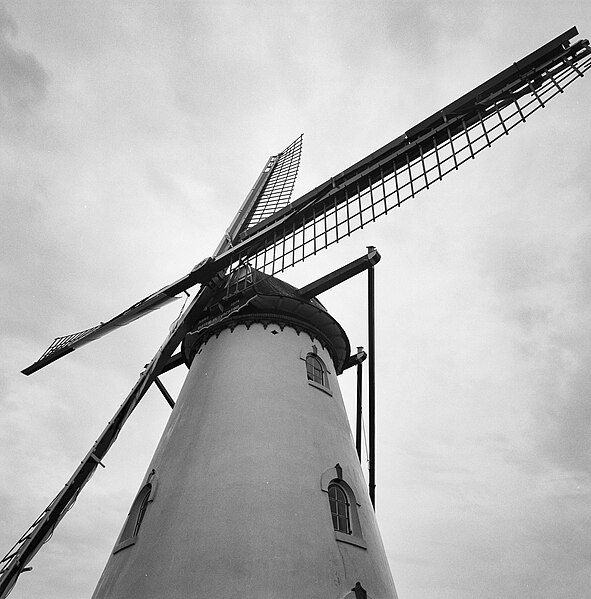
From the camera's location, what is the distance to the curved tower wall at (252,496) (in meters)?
6.85

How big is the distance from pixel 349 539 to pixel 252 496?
1696mm

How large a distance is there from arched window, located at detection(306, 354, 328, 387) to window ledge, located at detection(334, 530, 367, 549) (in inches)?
131

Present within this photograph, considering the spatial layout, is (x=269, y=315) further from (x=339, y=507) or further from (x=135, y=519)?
(x=135, y=519)

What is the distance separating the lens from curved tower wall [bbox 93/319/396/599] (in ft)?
22.5

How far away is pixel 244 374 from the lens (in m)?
9.64

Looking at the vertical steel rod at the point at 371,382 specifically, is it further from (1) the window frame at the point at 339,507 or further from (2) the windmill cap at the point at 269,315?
(1) the window frame at the point at 339,507

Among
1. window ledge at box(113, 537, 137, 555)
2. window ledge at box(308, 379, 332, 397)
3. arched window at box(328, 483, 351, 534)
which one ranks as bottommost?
window ledge at box(113, 537, 137, 555)

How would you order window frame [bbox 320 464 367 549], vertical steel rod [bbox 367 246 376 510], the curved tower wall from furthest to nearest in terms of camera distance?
vertical steel rod [bbox 367 246 376 510] < window frame [bbox 320 464 367 549] < the curved tower wall

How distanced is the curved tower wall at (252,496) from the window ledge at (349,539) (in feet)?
0.07

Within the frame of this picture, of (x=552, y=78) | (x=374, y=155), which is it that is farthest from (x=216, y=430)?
(x=552, y=78)

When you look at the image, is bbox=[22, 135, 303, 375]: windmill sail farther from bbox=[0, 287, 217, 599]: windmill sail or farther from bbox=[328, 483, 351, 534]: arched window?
bbox=[328, 483, 351, 534]: arched window

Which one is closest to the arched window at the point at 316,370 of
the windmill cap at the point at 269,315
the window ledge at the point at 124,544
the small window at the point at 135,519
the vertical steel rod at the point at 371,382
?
the windmill cap at the point at 269,315

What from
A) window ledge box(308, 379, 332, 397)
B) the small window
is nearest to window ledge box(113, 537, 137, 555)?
the small window

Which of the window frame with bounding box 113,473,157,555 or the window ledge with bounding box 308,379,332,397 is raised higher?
the window ledge with bounding box 308,379,332,397
